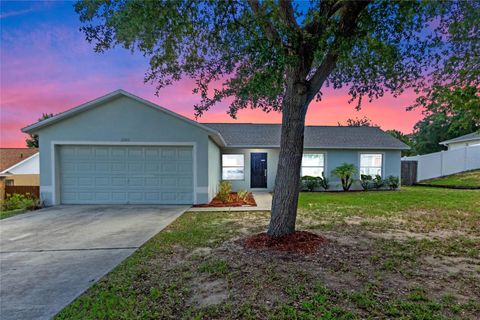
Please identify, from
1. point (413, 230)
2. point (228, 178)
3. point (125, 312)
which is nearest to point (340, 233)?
point (413, 230)

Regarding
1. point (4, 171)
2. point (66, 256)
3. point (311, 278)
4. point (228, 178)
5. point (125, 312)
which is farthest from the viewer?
point (4, 171)

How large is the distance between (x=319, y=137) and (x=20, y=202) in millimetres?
15383

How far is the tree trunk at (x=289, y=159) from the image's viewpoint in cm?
503

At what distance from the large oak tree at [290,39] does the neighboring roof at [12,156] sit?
2277 centimetres

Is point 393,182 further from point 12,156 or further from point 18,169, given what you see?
point 12,156

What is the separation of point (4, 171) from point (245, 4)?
24032 millimetres

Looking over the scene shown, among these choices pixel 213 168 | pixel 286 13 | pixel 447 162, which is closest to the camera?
pixel 286 13

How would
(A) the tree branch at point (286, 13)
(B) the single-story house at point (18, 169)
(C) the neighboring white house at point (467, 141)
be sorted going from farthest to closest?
1. (C) the neighboring white house at point (467, 141)
2. (B) the single-story house at point (18, 169)
3. (A) the tree branch at point (286, 13)

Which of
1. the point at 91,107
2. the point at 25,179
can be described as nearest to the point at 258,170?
the point at 91,107

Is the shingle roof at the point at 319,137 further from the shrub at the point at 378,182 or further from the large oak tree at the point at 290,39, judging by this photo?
the large oak tree at the point at 290,39

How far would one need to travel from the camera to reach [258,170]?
49.2ft

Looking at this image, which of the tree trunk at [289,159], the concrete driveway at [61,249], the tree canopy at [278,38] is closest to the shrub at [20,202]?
the concrete driveway at [61,249]

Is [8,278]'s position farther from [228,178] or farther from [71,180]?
[228,178]

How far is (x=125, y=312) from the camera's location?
287cm
